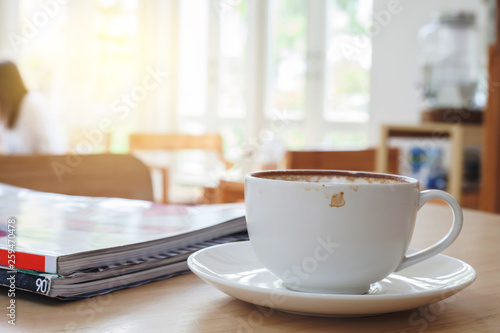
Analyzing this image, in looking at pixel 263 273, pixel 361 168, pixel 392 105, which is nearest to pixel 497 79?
pixel 361 168

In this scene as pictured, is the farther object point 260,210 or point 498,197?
point 498,197

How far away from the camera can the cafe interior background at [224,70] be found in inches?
133

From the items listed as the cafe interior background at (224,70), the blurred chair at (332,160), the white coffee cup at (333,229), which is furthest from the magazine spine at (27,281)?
the cafe interior background at (224,70)

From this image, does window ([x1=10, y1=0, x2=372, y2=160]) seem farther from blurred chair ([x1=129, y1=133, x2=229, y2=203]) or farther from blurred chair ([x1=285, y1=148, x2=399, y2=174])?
blurred chair ([x1=285, y1=148, x2=399, y2=174])

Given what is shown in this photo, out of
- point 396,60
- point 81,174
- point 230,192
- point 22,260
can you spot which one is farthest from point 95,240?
point 396,60

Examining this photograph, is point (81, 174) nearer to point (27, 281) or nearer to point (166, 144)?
point (27, 281)

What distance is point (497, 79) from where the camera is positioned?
78.3 inches

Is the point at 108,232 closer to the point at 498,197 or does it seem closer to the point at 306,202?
the point at 306,202

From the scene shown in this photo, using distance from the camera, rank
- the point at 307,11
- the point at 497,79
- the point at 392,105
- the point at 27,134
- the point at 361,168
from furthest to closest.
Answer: the point at 307,11
the point at 392,105
the point at 27,134
the point at 497,79
the point at 361,168

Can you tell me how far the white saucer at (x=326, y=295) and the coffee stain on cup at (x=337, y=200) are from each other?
0.18ft

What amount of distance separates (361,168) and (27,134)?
1.62 metres

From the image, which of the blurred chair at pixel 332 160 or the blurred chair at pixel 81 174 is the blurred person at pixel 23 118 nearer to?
the blurred chair at pixel 332 160

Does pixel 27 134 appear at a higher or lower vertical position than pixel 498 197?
higher

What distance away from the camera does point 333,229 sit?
36 cm
